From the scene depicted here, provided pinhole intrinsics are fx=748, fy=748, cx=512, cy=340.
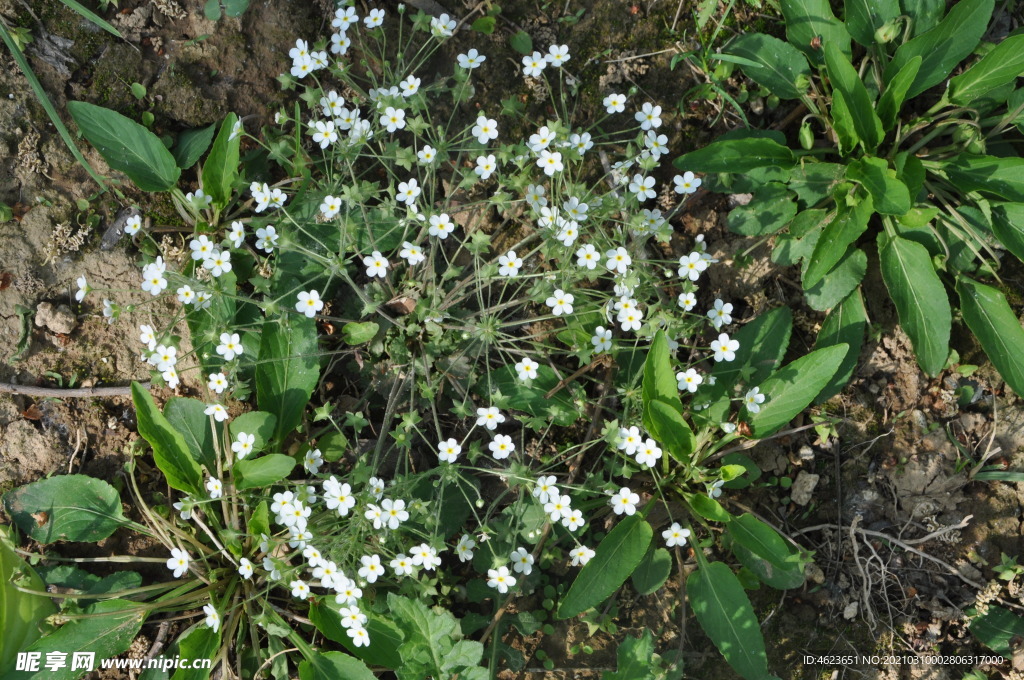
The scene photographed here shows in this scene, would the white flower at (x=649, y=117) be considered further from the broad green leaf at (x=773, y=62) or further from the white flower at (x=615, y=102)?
the broad green leaf at (x=773, y=62)

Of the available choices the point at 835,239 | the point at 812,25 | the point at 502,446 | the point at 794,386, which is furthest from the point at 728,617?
the point at 812,25

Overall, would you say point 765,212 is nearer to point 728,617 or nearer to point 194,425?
point 728,617

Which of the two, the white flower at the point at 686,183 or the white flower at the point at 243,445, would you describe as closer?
the white flower at the point at 243,445

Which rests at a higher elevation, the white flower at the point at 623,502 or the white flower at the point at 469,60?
the white flower at the point at 469,60

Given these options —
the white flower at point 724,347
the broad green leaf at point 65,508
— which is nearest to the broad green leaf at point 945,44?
the white flower at point 724,347

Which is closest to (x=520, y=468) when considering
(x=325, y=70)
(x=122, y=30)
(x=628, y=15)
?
(x=325, y=70)

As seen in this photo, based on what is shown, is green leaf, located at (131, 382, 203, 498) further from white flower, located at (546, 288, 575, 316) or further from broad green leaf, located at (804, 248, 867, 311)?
broad green leaf, located at (804, 248, 867, 311)

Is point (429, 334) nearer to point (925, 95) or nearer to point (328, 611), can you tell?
point (328, 611)
